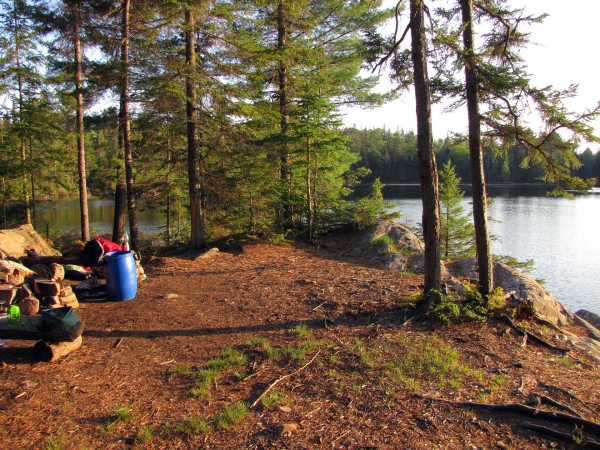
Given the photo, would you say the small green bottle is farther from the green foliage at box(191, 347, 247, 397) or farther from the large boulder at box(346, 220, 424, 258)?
the large boulder at box(346, 220, 424, 258)

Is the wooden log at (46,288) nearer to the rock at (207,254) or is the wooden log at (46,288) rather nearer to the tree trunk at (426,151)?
the rock at (207,254)

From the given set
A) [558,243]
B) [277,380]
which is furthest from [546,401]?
[558,243]

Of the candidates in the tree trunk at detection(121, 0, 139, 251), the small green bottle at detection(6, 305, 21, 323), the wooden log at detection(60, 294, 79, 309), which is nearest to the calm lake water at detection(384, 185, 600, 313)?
the tree trunk at detection(121, 0, 139, 251)

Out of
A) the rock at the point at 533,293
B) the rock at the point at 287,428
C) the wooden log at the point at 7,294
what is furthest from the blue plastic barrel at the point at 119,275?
the rock at the point at 533,293

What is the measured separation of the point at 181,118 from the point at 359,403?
29.9 feet

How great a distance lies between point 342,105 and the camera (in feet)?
47.7

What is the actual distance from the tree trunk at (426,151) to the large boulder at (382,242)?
16.6ft

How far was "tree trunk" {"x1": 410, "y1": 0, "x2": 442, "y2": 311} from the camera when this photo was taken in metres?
5.41

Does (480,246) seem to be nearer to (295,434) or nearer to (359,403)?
(359,403)

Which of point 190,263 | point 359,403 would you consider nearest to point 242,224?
point 190,263

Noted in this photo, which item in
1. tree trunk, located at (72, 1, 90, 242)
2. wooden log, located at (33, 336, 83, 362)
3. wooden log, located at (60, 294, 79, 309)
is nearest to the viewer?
wooden log, located at (33, 336, 83, 362)

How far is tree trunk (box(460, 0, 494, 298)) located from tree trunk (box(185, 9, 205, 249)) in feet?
21.0

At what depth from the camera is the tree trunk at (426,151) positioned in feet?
17.7

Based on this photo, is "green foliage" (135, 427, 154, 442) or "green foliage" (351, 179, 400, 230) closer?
"green foliage" (135, 427, 154, 442)
